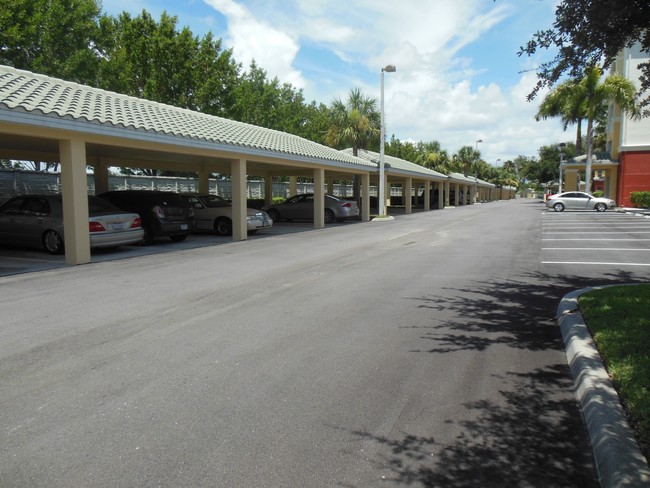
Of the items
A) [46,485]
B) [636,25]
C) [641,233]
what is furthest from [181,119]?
[641,233]

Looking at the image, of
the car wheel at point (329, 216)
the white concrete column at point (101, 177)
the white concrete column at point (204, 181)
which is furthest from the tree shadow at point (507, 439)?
the car wheel at point (329, 216)

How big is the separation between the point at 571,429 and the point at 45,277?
8.96m

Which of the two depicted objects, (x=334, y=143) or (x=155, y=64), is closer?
(x=155, y=64)

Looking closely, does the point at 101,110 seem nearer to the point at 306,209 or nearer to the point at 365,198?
the point at 306,209

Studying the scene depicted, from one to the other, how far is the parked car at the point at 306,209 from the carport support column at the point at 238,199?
332 inches

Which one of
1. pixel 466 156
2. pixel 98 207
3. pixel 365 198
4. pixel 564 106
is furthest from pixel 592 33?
pixel 466 156

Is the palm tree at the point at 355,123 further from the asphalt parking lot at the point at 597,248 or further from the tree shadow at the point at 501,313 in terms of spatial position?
the tree shadow at the point at 501,313

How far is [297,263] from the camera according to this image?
35.1ft

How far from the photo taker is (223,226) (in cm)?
1745

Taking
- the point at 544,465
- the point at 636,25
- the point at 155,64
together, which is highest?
the point at 155,64

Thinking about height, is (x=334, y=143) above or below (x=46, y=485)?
above

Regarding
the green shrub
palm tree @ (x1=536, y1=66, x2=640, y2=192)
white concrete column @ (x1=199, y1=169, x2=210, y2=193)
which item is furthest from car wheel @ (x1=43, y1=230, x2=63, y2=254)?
the green shrub

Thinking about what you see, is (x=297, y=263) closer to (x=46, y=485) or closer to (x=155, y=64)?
(x=46, y=485)

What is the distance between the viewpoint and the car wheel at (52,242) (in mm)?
11492
